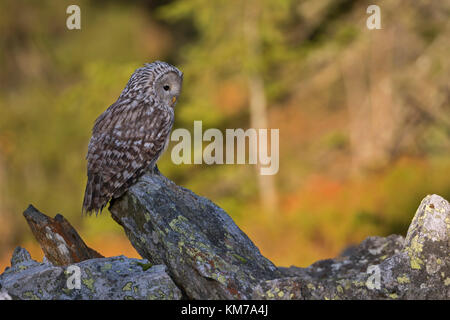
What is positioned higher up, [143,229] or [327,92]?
[327,92]

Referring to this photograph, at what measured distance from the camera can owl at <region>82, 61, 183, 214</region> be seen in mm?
6520

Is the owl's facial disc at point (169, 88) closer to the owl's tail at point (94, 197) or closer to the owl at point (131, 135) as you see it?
the owl at point (131, 135)

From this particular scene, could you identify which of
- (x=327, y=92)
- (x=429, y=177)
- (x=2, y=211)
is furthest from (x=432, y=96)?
(x=2, y=211)

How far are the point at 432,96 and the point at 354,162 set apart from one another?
3.47 m

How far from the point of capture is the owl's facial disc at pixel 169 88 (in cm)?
702

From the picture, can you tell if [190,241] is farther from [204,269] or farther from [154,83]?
[154,83]

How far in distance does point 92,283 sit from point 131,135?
2.18m

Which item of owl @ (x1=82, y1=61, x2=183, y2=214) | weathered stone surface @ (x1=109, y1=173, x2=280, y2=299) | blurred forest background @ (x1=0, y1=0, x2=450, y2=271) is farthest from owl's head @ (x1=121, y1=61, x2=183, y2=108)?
blurred forest background @ (x1=0, y1=0, x2=450, y2=271)

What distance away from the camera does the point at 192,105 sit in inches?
670

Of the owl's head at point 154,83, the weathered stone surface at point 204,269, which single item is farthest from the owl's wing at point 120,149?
the weathered stone surface at point 204,269

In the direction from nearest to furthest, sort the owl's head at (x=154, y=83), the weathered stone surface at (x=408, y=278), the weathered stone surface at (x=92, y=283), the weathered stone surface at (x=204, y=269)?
the weathered stone surface at (x=92, y=283) → the weathered stone surface at (x=204, y=269) → the weathered stone surface at (x=408, y=278) → the owl's head at (x=154, y=83)

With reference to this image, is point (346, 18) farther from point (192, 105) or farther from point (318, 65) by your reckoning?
point (192, 105)

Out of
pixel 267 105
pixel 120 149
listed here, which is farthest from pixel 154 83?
pixel 267 105

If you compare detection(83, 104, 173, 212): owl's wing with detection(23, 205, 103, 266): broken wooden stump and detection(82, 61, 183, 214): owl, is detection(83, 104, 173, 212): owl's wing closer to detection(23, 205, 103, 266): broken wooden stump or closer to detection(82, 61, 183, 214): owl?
detection(82, 61, 183, 214): owl
